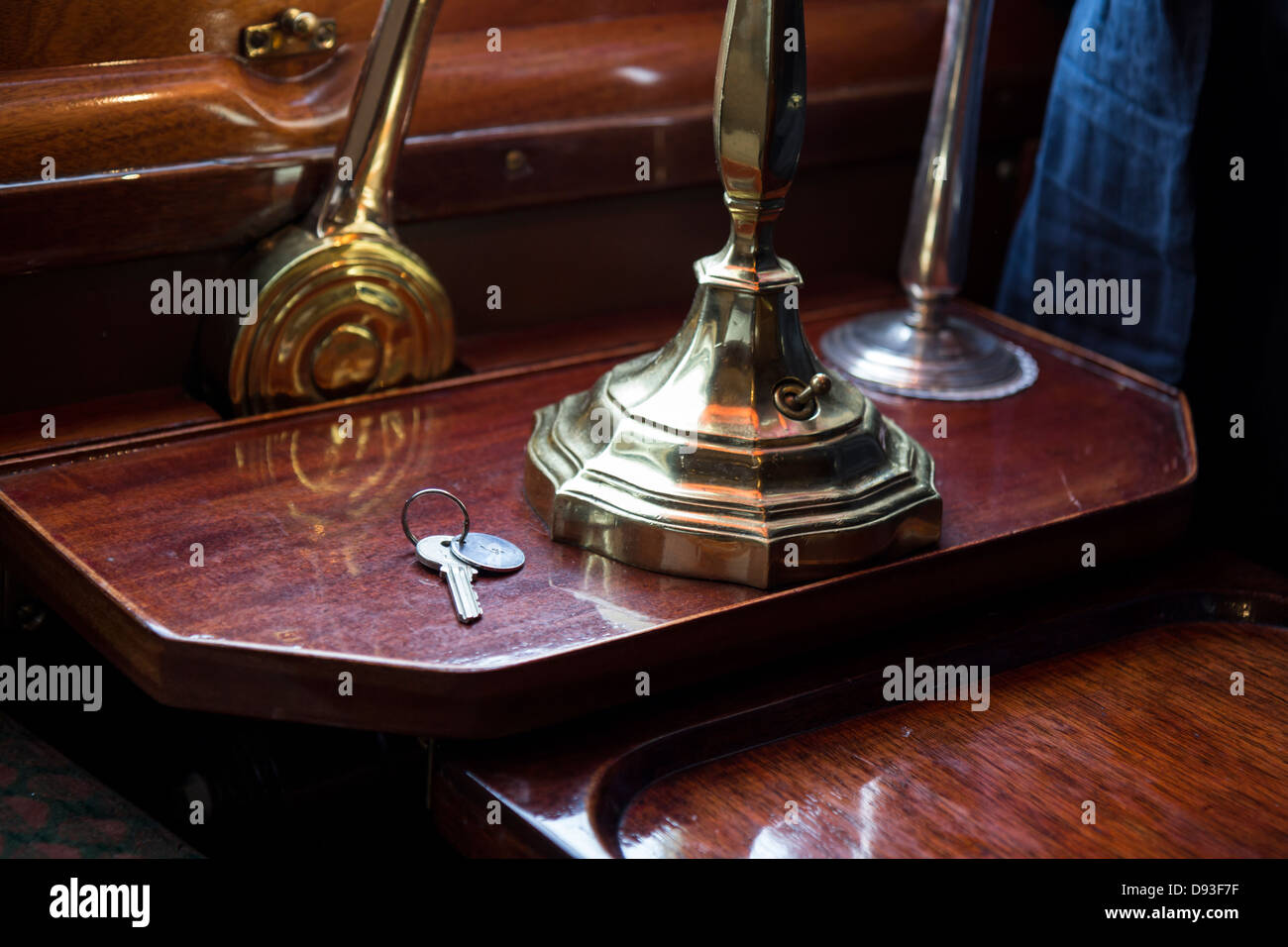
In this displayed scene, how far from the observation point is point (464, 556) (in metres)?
1.01

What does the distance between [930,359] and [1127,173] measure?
1.03 ft

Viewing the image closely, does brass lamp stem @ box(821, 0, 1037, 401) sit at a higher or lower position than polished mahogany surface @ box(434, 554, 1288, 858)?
higher

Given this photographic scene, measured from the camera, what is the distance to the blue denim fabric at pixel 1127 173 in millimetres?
1425

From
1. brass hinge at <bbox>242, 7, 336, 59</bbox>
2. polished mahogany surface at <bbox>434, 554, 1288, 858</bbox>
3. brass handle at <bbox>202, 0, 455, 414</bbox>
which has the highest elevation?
brass hinge at <bbox>242, 7, 336, 59</bbox>

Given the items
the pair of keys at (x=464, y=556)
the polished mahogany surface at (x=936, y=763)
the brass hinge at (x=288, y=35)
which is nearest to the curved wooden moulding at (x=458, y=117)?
the brass hinge at (x=288, y=35)

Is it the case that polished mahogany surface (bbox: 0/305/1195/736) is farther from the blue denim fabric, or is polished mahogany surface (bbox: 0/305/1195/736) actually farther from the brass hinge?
the brass hinge

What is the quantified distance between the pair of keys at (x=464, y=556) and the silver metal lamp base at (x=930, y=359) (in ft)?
1.68

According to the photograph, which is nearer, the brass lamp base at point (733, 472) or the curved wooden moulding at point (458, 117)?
the brass lamp base at point (733, 472)

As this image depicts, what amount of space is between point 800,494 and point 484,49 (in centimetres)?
64

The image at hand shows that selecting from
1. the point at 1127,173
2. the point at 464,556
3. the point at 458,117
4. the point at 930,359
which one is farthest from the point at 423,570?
the point at 1127,173

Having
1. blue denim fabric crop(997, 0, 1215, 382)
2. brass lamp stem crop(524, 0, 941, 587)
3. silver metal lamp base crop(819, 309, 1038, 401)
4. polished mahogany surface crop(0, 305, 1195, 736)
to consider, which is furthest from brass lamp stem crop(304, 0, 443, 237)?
blue denim fabric crop(997, 0, 1215, 382)

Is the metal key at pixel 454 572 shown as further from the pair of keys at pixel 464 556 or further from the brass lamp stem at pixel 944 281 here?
the brass lamp stem at pixel 944 281

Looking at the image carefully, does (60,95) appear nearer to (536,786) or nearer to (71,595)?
(71,595)

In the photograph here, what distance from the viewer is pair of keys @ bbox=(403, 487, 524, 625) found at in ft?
3.22
